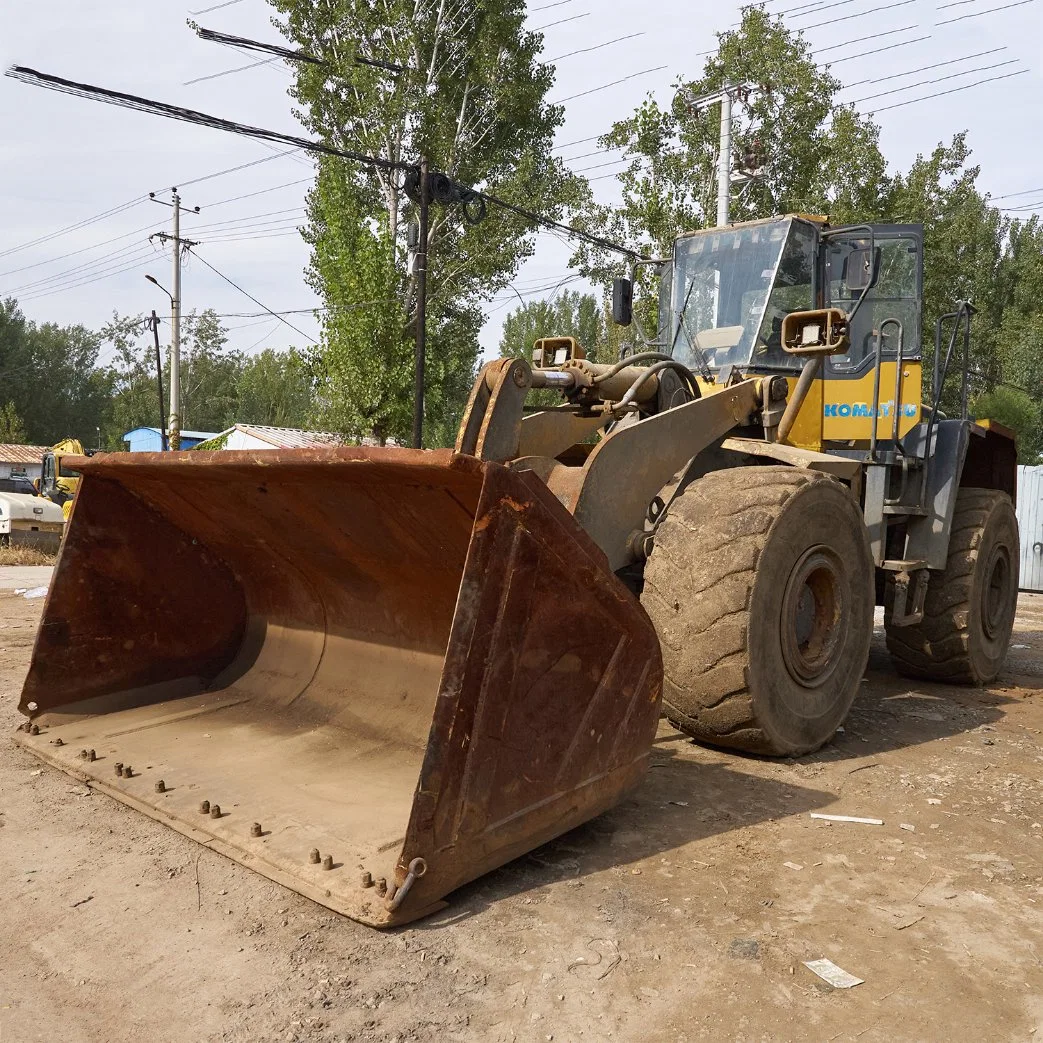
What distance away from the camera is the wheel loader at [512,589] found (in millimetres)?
2959

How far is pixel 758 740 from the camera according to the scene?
4219 mm

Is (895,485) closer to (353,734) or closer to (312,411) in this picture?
(353,734)

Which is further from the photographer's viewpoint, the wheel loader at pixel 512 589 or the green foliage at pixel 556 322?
the green foliage at pixel 556 322

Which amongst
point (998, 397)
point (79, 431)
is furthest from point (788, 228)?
point (79, 431)

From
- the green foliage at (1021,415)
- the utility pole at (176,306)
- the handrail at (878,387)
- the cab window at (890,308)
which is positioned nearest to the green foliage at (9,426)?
the utility pole at (176,306)

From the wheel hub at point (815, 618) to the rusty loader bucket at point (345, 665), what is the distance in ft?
3.92

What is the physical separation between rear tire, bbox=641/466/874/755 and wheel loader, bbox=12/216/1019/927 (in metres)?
0.01

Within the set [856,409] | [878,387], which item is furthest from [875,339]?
[878,387]

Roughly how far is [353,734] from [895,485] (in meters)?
3.86

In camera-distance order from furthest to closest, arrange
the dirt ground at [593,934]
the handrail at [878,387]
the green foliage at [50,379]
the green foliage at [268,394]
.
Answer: the green foliage at [268,394]
the green foliage at [50,379]
the handrail at [878,387]
the dirt ground at [593,934]

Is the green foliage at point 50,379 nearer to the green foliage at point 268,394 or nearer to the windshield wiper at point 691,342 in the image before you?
the green foliage at point 268,394

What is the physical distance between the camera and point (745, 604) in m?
3.99

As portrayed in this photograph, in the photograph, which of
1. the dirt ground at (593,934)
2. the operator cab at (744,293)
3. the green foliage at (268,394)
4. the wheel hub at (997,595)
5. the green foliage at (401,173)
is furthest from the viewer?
the green foliage at (268,394)

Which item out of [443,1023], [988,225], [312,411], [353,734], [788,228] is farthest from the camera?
[988,225]
